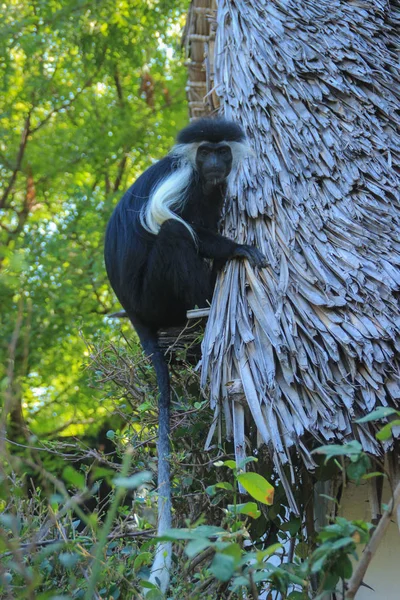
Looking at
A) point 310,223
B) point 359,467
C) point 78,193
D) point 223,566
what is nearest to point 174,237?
point 310,223

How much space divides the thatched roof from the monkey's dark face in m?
0.10

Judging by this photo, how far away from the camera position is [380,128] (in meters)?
3.65

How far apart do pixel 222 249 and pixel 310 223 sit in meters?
0.39

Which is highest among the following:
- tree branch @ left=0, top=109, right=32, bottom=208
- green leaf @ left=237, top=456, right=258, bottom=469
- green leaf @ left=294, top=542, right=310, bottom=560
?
tree branch @ left=0, top=109, right=32, bottom=208

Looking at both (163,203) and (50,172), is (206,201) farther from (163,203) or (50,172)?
(50,172)

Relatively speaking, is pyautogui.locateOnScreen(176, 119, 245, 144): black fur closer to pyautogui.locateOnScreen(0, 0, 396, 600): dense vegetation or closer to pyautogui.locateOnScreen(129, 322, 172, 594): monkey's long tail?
pyautogui.locateOnScreen(129, 322, 172, 594): monkey's long tail

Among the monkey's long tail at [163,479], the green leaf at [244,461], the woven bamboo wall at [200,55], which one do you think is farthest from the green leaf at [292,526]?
the woven bamboo wall at [200,55]

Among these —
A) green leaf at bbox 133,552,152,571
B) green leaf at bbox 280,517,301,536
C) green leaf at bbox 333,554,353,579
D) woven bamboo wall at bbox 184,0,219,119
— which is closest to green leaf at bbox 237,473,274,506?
green leaf at bbox 333,554,353,579

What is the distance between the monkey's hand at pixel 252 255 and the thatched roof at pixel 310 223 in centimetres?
3

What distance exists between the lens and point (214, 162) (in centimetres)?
368

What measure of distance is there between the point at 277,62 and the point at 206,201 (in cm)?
78

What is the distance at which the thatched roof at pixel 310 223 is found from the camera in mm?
2781

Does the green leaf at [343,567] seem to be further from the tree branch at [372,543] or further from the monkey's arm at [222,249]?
the monkey's arm at [222,249]

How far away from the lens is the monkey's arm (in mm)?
3240
